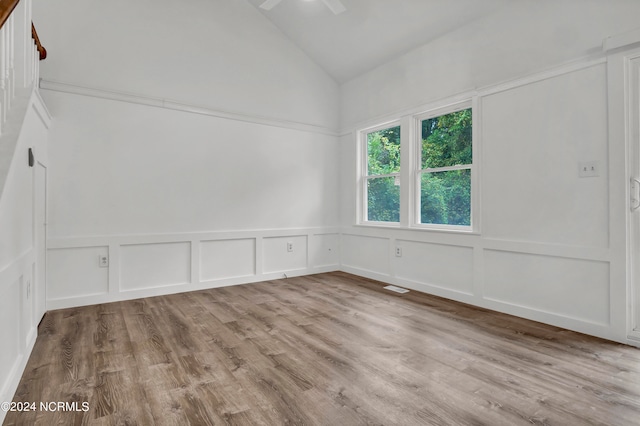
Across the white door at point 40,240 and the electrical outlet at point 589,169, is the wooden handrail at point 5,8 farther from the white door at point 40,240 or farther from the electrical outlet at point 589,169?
the electrical outlet at point 589,169

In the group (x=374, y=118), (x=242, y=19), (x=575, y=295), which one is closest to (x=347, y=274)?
(x=374, y=118)

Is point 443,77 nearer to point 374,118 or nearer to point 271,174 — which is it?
point 374,118

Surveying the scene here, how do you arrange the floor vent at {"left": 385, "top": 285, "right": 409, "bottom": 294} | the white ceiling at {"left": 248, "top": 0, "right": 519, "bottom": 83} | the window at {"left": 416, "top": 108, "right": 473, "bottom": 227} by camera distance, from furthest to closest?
1. the floor vent at {"left": 385, "top": 285, "right": 409, "bottom": 294}
2. the window at {"left": 416, "top": 108, "right": 473, "bottom": 227}
3. the white ceiling at {"left": 248, "top": 0, "right": 519, "bottom": 83}

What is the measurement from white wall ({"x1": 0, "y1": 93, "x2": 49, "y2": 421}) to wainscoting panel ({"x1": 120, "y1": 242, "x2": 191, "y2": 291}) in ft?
3.46

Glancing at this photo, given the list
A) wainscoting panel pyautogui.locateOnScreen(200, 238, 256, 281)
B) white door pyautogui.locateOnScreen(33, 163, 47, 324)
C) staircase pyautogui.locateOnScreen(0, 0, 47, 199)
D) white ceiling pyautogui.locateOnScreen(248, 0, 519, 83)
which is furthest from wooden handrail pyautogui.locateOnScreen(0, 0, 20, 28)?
white ceiling pyautogui.locateOnScreen(248, 0, 519, 83)

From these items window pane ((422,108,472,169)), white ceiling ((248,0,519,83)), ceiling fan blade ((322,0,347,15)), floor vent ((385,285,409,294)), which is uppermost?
white ceiling ((248,0,519,83))

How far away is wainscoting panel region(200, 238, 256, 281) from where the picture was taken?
4359 millimetres

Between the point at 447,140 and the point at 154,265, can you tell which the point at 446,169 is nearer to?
the point at 447,140

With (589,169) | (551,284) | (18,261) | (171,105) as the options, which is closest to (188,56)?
(171,105)

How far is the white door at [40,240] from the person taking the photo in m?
2.85

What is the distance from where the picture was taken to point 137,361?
91.8 inches

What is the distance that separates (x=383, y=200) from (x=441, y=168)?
1.08 meters

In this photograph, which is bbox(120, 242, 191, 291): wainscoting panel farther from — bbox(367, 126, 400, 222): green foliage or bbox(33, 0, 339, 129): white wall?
bbox(367, 126, 400, 222): green foliage

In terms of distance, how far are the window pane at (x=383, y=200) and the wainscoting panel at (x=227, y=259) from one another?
5.97 ft
